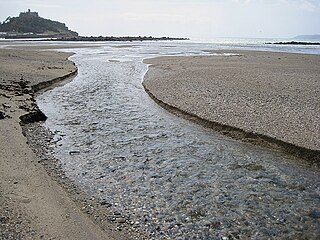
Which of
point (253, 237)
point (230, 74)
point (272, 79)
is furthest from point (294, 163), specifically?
point (230, 74)

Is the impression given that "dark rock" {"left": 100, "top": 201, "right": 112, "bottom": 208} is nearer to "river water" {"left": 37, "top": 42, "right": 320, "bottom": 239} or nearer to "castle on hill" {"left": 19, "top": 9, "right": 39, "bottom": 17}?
"river water" {"left": 37, "top": 42, "right": 320, "bottom": 239}

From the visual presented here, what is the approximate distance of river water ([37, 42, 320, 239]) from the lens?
5.36m

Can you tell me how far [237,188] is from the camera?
656 cm

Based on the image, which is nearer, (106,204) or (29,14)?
(106,204)

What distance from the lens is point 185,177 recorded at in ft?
23.2

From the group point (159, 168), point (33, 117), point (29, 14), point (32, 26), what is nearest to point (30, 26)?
point (32, 26)

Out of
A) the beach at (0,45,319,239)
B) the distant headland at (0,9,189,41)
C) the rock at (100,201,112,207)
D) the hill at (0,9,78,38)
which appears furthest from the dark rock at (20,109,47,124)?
the hill at (0,9,78,38)

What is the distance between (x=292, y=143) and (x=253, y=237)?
14.0 ft

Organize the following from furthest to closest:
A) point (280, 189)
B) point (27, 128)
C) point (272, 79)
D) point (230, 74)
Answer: point (230, 74)
point (272, 79)
point (27, 128)
point (280, 189)

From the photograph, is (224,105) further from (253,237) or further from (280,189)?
(253,237)

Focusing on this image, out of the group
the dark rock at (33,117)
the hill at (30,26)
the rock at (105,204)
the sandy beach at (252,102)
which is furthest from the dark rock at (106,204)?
the hill at (30,26)

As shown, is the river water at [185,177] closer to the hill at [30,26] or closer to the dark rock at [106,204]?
the dark rock at [106,204]

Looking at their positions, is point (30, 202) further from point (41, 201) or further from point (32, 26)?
point (32, 26)

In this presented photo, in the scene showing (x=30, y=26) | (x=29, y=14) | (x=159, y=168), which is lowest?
(x=159, y=168)
